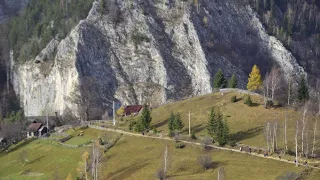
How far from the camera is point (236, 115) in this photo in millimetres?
79312

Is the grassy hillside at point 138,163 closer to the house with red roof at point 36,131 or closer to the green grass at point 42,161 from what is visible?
the green grass at point 42,161

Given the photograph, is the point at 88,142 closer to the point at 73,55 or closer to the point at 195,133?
the point at 195,133

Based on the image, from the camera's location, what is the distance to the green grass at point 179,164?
180 feet

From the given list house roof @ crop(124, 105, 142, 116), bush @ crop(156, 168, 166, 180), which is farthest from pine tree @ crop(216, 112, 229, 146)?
house roof @ crop(124, 105, 142, 116)

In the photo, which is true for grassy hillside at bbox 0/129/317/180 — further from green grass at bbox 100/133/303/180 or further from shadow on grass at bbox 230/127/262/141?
shadow on grass at bbox 230/127/262/141

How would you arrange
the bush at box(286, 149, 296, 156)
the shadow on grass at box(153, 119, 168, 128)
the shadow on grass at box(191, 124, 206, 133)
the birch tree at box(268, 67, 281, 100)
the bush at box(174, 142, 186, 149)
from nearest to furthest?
the bush at box(286, 149, 296, 156), the bush at box(174, 142, 186, 149), the shadow on grass at box(191, 124, 206, 133), the shadow on grass at box(153, 119, 168, 128), the birch tree at box(268, 67, 281, 100)

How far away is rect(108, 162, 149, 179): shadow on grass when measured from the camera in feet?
202

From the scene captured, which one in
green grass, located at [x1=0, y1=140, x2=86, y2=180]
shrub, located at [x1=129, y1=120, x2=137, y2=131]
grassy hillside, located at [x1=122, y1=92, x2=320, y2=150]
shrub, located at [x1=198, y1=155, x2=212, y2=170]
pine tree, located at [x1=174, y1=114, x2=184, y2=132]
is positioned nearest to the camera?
shrub, located at [x1=198, y1=155, x2=212, y2=170]

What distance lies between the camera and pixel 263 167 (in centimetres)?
5603

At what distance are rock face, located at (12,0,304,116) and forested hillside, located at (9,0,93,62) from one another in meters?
4.96

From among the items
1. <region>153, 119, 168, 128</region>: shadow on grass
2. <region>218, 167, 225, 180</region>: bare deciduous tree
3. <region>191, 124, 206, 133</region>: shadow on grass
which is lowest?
<region>218, 167, 225, 180</region>: bare deciduous tree

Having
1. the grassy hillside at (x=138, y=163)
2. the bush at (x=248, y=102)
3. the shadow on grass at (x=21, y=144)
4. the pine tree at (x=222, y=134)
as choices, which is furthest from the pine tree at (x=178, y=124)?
the shadow on grass at (x=21, y=144)

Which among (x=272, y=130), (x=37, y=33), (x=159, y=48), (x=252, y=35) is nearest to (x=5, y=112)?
(x=37, y=33)

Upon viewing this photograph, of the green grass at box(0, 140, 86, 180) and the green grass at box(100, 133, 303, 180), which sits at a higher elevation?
the green grass at box(100, 133, 303, 180)
